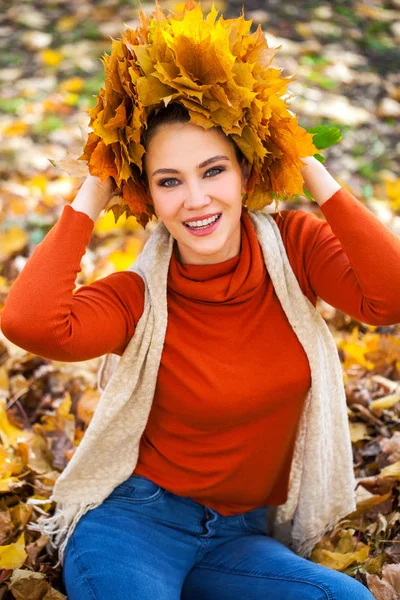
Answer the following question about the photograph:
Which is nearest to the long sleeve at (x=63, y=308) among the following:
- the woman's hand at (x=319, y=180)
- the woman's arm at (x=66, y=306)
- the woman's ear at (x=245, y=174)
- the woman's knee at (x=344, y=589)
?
the woman's arm at (x=66, y=306)

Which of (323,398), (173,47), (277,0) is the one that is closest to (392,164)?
(277,0)

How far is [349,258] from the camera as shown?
192 cm

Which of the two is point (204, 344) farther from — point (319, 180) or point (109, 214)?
point (109, 214)

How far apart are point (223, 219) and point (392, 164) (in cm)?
286

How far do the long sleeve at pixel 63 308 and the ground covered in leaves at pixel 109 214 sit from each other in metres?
0.23

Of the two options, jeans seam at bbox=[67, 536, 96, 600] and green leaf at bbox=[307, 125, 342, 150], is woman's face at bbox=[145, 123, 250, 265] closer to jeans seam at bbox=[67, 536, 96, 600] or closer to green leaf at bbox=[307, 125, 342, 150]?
green leaf at bbox=[307, 125, 342, 150]

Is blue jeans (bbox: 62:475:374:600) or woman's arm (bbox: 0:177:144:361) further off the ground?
woman's arm (bbox: 0:177:144:361)

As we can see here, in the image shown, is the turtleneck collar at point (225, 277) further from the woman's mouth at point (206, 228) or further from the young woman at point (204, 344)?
the woman's mouth at point (206, 228)

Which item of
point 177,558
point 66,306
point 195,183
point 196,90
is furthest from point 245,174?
point 177,558

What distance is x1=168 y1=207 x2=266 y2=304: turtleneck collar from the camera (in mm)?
2012

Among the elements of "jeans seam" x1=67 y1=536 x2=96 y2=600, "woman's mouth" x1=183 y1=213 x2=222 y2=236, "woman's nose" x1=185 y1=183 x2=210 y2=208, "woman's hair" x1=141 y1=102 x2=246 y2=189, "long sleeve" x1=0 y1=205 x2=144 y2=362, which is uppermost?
"woman's hair" x1=141 y1=102 x2=246 y2=189

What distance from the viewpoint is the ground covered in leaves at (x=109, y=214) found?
2.30 meters

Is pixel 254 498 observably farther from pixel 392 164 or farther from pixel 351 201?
pixel 392 164

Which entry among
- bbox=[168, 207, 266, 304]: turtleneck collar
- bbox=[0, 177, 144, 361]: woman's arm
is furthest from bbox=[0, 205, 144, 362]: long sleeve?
bbox=[168, 207, 266, 304]: turtleneck collar
